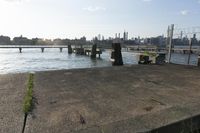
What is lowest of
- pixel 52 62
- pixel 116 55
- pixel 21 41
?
pixel 52 62

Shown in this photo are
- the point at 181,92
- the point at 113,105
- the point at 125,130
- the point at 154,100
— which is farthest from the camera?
the point at 181,92

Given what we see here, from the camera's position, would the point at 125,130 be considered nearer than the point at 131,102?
Yes

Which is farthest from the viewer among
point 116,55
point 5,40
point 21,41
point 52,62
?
point 21,41

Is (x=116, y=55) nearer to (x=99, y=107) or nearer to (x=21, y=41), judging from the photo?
(x=99, y=107)

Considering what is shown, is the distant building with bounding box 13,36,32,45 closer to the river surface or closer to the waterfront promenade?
the river surface

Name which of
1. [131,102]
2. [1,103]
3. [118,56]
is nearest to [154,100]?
[131,102]

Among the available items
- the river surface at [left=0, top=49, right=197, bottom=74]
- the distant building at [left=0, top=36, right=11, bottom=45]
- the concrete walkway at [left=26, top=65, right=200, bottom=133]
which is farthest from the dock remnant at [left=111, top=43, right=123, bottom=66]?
the distant building at [left=0, top=36, right=11, bottom=45]

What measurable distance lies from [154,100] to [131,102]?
59cm

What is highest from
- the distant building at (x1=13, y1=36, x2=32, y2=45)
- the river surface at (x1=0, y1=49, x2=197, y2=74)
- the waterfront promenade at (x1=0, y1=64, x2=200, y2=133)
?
the distant building at (x1=13, y1=36, x2=32, y2=45)

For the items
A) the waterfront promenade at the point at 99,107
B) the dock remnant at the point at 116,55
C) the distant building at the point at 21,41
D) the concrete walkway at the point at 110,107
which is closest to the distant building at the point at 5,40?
the distant building at the point at 21,41

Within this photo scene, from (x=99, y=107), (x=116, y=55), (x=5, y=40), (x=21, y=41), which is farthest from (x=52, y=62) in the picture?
(x=5, y=40)

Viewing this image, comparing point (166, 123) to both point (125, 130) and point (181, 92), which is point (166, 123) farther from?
point (181, 92)

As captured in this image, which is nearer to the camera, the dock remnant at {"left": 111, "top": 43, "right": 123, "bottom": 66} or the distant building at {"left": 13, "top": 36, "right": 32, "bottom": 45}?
the dock remnant at {"left": 111, "top": 43, "right": 123, "bottom": 66}

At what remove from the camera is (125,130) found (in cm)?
299
